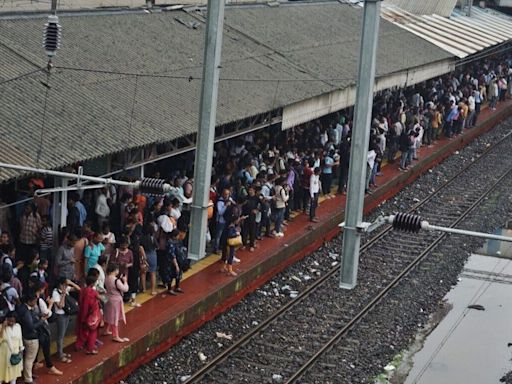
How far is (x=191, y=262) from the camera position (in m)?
18.2

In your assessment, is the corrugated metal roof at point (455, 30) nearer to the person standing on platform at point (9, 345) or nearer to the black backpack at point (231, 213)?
the black backpack at point (231, 213)

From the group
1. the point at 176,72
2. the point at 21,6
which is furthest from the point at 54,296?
the point at 21,6

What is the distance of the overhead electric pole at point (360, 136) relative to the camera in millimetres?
9781

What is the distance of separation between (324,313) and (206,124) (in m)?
7.83

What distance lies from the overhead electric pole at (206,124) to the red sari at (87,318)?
3.25 meters

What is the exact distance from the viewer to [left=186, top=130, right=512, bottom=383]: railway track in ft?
50.2

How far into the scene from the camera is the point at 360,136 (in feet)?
33.0

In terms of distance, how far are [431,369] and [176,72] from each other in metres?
6.88

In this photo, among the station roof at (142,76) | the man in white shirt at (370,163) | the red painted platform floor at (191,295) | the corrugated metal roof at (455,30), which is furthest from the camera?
the corrugated metal roof at (455,30)

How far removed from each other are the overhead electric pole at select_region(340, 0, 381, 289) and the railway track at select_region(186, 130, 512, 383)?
188 inches

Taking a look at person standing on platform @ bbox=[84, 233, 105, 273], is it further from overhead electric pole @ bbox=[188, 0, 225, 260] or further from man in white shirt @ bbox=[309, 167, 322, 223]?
man in white shirt @ bbox=[309, 167, 322, 223]

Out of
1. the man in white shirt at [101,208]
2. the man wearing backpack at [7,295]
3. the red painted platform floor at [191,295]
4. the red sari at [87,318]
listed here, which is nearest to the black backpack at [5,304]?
the man wearing backpack at [7,295]

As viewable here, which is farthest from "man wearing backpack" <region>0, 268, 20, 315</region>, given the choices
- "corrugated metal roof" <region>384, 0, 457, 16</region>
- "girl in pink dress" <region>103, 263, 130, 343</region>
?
"corrugated metal roof" <region>384, 0, 457, 16</region>

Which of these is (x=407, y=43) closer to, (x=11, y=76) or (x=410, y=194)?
(x=410, y=194)
